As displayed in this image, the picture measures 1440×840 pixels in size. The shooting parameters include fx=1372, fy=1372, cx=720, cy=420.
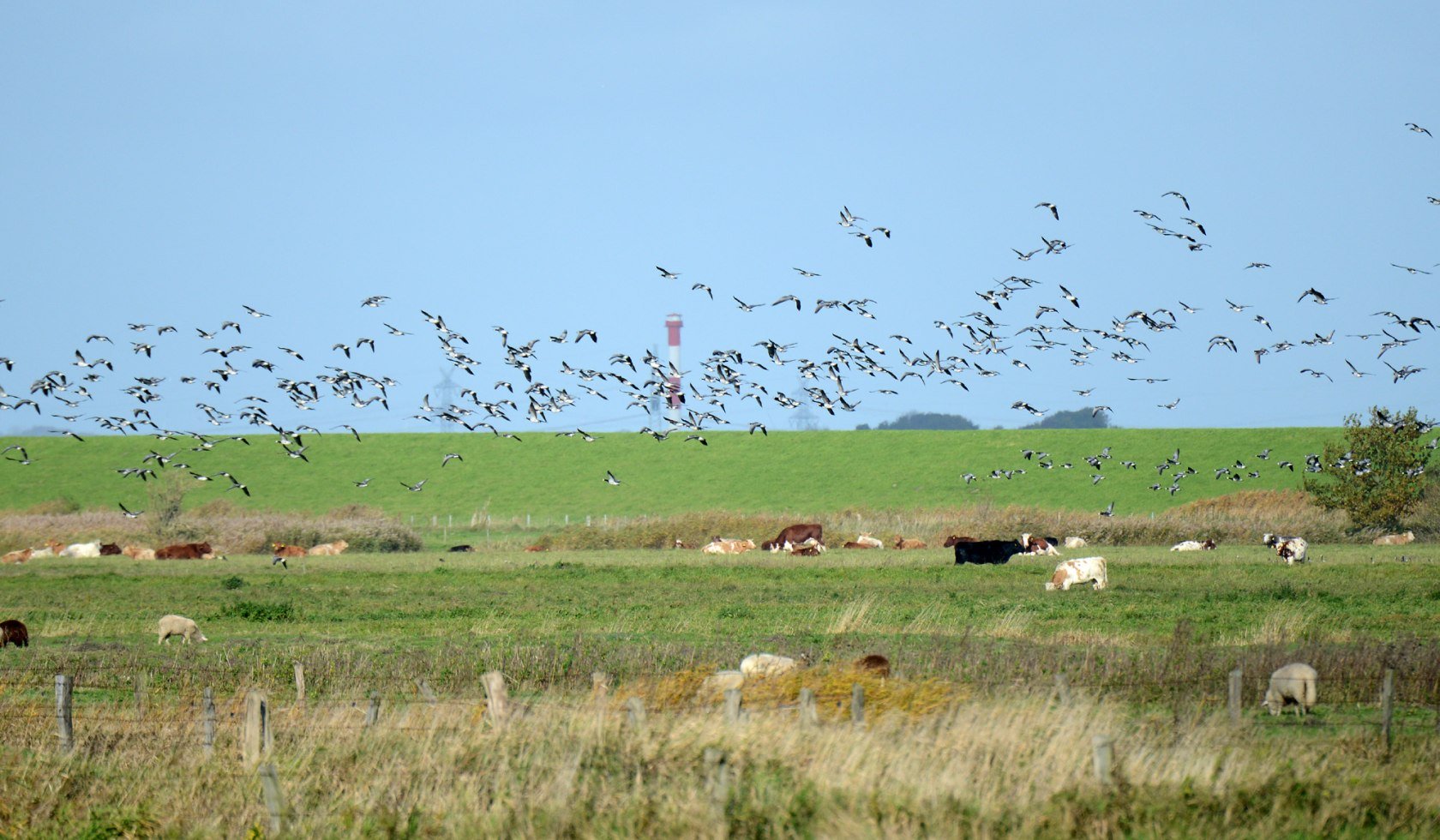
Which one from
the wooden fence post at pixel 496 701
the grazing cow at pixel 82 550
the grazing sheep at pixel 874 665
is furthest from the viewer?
the grazing cow at pixel 82 550

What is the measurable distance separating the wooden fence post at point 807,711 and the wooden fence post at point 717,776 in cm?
142

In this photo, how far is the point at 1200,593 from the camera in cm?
3328

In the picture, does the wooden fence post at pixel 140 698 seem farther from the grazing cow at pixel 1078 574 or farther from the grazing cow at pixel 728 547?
the grazing cow at pixel 728 547

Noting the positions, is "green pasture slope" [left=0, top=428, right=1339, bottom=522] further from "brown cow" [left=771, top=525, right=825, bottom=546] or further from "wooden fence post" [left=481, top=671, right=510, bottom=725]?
"wooden fence post" [left=481, top=671, right=510, bottom=725]

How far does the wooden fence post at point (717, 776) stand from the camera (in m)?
10.7

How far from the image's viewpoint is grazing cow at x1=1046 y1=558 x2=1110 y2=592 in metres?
36.0

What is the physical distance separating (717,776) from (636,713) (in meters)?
1.34

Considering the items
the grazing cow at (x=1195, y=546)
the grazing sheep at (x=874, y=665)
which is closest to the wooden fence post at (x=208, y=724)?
the grazing sheep at (x=874, y=665)

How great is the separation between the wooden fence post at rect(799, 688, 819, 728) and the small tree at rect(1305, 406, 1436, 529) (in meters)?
51.3

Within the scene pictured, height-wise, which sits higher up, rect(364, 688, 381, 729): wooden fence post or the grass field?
rect(364, 688, 381, 729): wooden fence post

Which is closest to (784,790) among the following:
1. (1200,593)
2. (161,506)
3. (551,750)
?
(551,750)

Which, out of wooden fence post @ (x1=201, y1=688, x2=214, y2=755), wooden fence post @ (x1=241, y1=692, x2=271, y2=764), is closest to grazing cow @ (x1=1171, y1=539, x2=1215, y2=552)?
wooden fence post @ (x1=201, y1=688, x2=214, y2=755)

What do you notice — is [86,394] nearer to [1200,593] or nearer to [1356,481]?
[1200,593]

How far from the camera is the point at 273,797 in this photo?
11.5 metres
